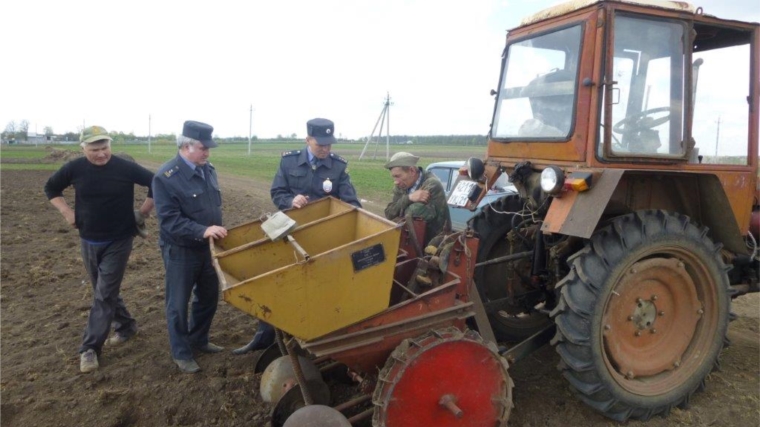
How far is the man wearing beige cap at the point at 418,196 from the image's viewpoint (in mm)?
4227

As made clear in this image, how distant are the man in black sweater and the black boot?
1051mm

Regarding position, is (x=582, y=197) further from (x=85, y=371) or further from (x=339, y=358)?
(x=85, y=371)

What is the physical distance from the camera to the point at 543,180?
10.3 feet

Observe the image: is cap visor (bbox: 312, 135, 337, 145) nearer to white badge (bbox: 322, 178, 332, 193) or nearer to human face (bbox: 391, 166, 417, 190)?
white badge (bbox: 322, 178, 332, 193)

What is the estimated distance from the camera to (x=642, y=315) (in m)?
3.31

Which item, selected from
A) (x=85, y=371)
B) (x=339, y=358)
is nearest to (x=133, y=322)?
(x=85, y=371)

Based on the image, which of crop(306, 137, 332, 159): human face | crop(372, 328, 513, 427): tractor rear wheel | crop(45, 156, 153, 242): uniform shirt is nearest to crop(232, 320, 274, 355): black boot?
crop(45, 156, 153, 242): uniform shirt

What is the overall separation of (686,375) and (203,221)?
11.7 ft

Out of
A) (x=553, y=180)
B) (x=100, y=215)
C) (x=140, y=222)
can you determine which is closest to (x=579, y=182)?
(x=553, y=180)

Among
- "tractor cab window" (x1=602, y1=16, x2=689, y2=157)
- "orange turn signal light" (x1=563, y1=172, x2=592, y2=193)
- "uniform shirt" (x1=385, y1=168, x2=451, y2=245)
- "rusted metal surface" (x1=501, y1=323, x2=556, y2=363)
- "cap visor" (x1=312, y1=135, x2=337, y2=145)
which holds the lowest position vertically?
"rusted metal surface" (x1=501, y1=323, x2=556, y2=363)

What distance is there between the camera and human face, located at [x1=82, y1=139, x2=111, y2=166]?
408 cm

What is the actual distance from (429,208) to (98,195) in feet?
8.70

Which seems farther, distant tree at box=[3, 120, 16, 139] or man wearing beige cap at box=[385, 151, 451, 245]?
distant tree at box=[3, 120, 16, 139]

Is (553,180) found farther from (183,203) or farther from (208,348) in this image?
(208,348)
